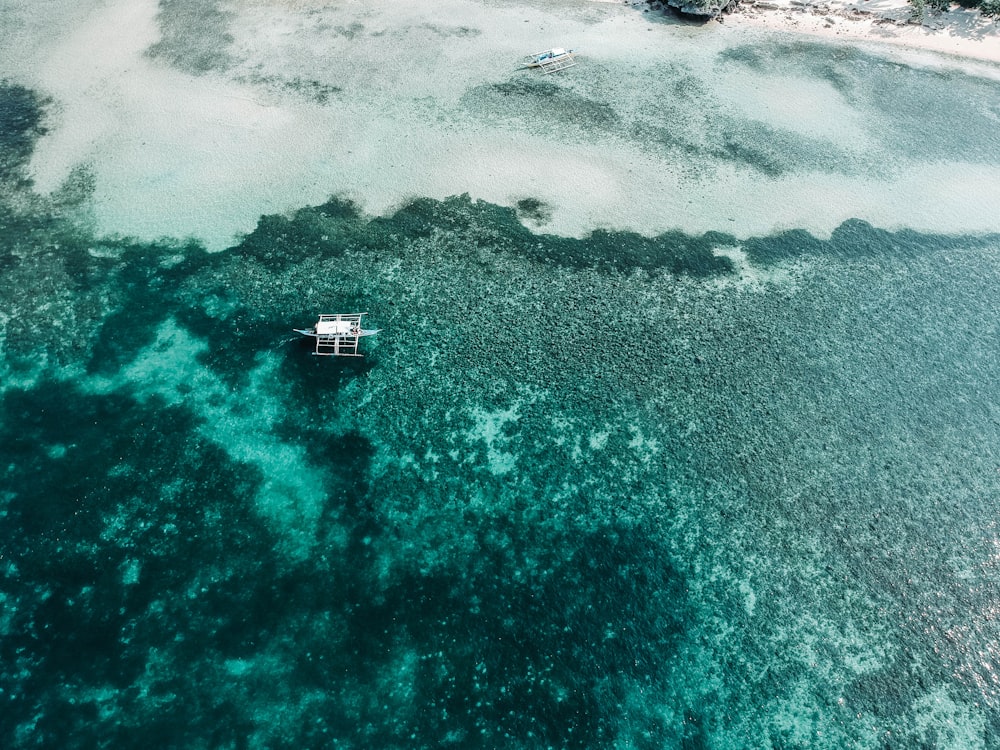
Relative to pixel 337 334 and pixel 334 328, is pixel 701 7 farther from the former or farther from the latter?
pixel 337 334

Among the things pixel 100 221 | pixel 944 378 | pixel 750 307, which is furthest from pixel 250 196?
pixel 944 378

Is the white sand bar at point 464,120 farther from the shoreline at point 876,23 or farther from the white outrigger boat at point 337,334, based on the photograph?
the white outrigger boat at point 337,334

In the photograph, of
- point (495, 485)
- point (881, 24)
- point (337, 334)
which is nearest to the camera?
point (495, 485)

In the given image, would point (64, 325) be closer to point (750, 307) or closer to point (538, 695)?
point (538, 695)

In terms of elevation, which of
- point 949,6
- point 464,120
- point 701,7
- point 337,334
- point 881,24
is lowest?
point 337,334

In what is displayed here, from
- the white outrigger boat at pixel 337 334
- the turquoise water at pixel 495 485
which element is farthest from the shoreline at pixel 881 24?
the white outrigger boat at pixel 337 334

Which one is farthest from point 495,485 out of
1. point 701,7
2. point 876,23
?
point 876,23

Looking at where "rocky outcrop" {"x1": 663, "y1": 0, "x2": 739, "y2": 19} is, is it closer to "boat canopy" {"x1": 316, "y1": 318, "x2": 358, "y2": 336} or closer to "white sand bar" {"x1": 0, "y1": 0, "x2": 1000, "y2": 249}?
"white sand bar" {"x1": 0, "y1": 0, "x2": 1000, "y2": 249}
